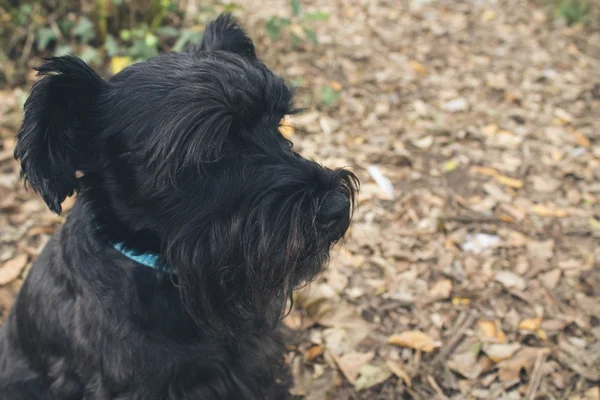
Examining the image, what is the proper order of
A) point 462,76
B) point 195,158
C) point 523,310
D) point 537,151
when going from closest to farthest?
point 195,158 → point 523,310 → point 537,151 → point 462,76

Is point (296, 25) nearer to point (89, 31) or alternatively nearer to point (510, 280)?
point (89, 31)

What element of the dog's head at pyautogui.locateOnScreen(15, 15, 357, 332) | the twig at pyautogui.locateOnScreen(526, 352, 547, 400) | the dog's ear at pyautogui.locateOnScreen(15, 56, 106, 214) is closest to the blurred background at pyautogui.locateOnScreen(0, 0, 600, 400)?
the twig at pyautogui.locateOnScreen(526, 352, 547, 400)

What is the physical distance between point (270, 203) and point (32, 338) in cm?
124

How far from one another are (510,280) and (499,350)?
583 mm

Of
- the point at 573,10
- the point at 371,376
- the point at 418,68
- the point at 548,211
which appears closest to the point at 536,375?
the point at 371,376

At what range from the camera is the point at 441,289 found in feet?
12.0

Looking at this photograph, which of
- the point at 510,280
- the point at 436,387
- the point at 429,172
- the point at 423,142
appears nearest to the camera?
the point at 436,387

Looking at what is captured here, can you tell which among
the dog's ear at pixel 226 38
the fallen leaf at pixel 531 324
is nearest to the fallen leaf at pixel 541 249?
the fallen leaf at pixel 531 324

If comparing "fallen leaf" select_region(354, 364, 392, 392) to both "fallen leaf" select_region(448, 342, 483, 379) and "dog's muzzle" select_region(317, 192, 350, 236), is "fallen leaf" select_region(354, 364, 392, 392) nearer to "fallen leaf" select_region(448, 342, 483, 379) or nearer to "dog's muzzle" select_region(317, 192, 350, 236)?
"fallen leaf" select_region(448, 342, 483, 379)

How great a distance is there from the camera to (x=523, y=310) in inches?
139

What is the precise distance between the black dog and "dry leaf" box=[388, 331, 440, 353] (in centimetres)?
116

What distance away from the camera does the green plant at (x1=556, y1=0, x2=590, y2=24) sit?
6.70 meters

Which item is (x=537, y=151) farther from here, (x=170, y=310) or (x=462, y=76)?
(x=170, y=310)

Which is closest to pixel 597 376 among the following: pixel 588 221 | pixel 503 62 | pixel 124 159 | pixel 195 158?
pixel 588 221
